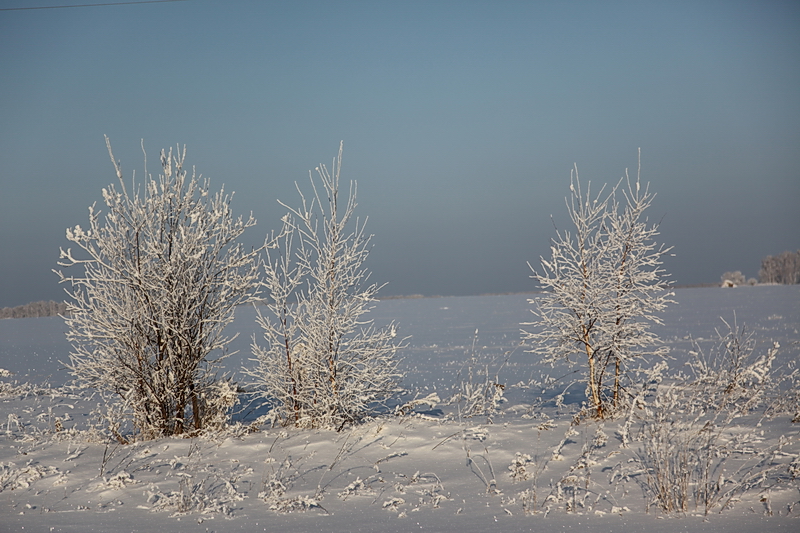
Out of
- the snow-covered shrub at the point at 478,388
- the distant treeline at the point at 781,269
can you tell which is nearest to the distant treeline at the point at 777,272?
the distant treeline at the point at 781,269

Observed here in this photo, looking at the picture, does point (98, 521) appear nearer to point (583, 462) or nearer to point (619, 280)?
point (583, 462)

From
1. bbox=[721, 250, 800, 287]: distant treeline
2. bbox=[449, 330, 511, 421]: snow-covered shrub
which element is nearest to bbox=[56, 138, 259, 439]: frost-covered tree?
bbox=[449, 330, 511, 421]: snow-covered shrub

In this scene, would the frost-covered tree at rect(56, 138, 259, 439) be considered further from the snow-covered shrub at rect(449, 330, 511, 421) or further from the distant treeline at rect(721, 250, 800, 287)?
the distant treeline at rect(721, 250, 800, 287)

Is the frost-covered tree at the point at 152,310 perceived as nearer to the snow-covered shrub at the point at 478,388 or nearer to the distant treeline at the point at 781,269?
the snow-covered shrub at the point at 478,388

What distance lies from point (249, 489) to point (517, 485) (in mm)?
2311

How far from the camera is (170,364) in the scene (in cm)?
681

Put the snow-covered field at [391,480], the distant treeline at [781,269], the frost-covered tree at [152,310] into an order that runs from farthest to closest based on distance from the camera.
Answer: the distant treeline at [781,269] → the frost-covered tree at [152,310] → the snow-covered field at [391,480]

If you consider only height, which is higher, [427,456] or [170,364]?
[170,364]

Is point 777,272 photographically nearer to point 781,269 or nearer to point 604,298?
point 781,269

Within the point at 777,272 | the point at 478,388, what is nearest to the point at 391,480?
the point at 478,388

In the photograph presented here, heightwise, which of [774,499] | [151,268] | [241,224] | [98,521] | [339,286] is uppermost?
[241,224]

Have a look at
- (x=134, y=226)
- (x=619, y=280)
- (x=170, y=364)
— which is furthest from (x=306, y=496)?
(x=619, y=280)

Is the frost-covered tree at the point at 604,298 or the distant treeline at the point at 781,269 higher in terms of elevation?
the frost-covered tree at the point at 604,298

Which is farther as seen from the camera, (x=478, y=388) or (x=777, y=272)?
(x=777, y=272)
